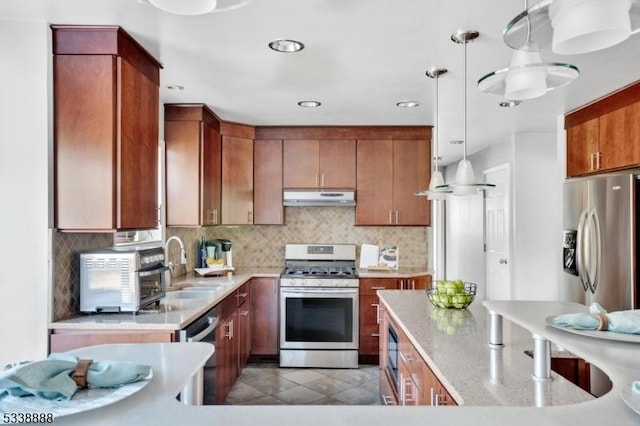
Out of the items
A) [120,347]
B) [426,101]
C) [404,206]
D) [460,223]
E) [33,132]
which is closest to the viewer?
[120,347]

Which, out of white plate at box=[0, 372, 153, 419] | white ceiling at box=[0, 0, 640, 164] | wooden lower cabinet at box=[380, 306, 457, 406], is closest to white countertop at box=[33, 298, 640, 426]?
white plate at box=[0, 372, 153, 419]

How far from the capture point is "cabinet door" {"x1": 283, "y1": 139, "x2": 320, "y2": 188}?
492cm

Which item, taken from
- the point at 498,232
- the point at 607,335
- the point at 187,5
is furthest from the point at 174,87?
the point at 498,232

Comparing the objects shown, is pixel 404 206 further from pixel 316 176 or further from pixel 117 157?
pixel 117 157

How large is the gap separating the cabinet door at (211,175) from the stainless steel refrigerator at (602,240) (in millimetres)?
3025

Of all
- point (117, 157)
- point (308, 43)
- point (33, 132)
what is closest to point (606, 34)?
point (308, 43)

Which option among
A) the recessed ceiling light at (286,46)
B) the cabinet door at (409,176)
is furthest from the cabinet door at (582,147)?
the recessed ceiling light at (286,46)

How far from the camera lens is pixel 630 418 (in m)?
1.06

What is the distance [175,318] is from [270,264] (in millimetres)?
2698

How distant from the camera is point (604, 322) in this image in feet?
5.17

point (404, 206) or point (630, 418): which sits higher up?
point (404, 206)

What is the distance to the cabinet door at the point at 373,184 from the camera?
193 inches

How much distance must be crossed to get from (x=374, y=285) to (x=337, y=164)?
128 centimetres

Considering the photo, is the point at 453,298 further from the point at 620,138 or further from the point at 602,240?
the point at 620,138
